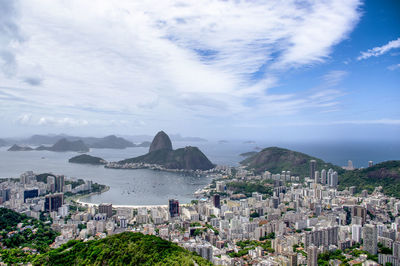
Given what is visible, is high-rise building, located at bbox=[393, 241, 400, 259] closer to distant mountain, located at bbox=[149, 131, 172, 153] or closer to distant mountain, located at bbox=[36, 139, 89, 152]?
distant mountain, located at bbox=[149, 131, 172, 153]

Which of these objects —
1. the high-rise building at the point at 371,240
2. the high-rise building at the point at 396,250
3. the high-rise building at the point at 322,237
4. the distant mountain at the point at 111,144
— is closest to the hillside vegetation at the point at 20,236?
the high-rise building at the point at 322,237

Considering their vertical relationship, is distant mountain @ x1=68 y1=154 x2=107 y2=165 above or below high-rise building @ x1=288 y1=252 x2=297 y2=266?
above

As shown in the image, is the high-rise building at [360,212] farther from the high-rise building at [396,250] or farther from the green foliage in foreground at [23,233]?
the green foliage in foreground at [23,233]

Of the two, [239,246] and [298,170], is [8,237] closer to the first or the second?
[239,246]

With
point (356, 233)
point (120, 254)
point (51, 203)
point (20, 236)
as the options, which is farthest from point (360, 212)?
point (51, 203)

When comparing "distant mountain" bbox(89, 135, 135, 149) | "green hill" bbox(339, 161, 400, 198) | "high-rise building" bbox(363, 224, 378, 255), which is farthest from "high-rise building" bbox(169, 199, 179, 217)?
"distant mountain" bbox(89, 135, 135, 149)
